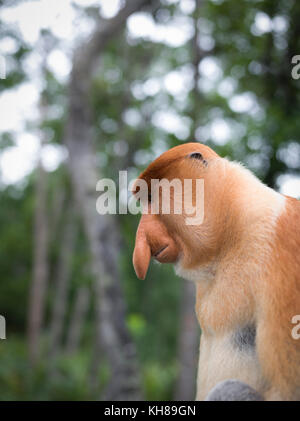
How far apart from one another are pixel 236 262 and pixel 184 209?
0.19 metres

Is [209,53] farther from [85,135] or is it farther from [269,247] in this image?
[269,247]

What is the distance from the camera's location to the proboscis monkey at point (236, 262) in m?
0.94

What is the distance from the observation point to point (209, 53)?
4016 mm

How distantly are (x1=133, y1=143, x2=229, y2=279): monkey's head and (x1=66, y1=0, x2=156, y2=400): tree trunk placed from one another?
2.12 meters

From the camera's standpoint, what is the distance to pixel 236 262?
3.42ft

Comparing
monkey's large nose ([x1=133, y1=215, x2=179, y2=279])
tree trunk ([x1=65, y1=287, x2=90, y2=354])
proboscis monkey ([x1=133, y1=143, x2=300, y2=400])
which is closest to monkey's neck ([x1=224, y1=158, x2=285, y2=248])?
proboscis monkey ([x1=133, y1=143, x2=300, y2=400])

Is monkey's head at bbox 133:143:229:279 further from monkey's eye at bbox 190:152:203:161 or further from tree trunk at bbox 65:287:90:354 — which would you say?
tree trunk at bbox 65:287:90:354

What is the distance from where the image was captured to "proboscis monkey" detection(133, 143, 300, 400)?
3.09ft

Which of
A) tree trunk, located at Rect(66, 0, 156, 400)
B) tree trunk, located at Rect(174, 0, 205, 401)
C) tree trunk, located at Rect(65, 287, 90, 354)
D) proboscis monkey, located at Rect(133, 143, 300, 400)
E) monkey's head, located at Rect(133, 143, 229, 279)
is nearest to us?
proboscis monkey, located at Rect(133, 143, 300, 400)

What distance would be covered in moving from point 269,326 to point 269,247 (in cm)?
18

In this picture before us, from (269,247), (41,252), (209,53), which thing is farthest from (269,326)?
(41,252)

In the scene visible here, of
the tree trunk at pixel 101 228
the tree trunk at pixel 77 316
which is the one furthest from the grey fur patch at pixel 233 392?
the tree trunk at pixel 77 316

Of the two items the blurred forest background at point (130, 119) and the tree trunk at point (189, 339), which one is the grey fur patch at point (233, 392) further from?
the tree trunk at point (189, 339)

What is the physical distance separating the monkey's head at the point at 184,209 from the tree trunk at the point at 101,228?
212 centimetres
